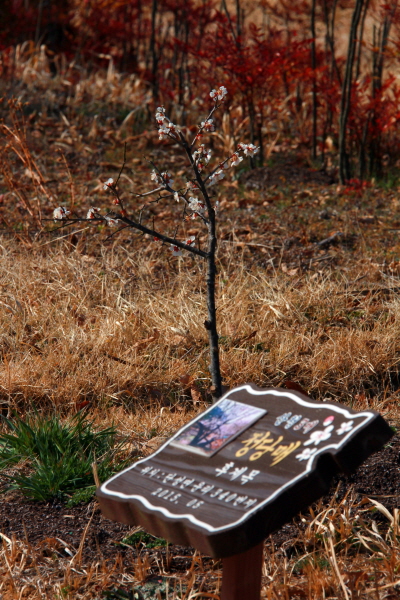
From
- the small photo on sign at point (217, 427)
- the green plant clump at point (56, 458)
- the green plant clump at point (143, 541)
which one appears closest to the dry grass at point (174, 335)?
the green plant clump at point (56, 458)

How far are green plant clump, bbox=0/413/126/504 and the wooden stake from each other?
3.31 ft

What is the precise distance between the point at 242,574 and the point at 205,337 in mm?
2445

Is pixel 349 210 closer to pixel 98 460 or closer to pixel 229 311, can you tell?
pixel 229 311

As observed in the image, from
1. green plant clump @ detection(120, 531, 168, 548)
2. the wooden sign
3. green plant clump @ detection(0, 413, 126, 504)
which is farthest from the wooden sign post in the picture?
green plant clump @ detection(0, 413, 126, 504)

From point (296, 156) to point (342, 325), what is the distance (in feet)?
13.5

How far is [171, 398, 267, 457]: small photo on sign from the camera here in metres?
2.08

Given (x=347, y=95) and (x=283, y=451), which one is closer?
(x=283, y=451)

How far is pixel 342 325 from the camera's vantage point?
464 cm

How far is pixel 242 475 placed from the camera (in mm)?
1909

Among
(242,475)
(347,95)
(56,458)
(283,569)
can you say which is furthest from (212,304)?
(347,95)

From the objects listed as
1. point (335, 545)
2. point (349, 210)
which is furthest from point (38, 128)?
point (335, 545)

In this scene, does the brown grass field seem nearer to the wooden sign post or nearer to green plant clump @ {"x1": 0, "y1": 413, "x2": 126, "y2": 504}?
green plant clump @ {"x1": 0, "y1": 413, "x2": 126, "y2": 504}

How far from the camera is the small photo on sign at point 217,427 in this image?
2.08 meters

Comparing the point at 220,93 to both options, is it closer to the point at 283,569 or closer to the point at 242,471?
the point at 242,471
